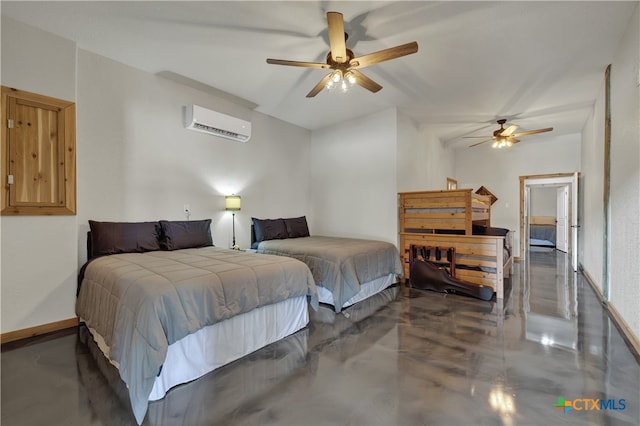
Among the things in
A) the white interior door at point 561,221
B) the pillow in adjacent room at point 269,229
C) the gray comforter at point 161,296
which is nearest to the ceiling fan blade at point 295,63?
the gray comforter at point 161,296

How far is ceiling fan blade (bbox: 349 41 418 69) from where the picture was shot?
2422 millimetres

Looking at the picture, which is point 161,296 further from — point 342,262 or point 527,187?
point 527,187

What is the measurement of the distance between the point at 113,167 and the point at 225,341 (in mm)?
2637

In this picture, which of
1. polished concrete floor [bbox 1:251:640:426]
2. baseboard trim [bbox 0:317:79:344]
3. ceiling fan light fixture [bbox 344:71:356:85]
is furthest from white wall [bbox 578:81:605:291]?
baseboard trim [bbox 0:317:79:344]

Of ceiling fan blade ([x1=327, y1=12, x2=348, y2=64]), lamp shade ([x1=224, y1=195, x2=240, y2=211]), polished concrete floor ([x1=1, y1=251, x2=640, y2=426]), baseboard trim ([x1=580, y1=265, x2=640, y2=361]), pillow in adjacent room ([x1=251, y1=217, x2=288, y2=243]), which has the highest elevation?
ceiling fan blade ([x1=327, y1=12, x2=348, y2=64])

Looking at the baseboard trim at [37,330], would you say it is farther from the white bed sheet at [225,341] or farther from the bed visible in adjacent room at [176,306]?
the white bed sheet at [225,341]

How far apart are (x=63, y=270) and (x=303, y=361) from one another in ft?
8.93

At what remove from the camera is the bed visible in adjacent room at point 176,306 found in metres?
1.74

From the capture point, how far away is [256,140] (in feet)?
16.8

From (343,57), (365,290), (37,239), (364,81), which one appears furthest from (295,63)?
(37,239)

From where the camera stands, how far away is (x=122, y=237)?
3.18 metres

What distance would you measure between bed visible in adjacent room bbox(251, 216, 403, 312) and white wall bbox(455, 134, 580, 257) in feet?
14.9

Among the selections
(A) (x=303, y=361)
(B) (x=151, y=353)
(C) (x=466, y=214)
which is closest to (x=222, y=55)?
(B) (x=151, y=353)

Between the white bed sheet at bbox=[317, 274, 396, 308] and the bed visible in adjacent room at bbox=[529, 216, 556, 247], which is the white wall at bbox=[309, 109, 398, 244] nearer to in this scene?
the white bed sheet at bbox=[317, 274, 396, 308]
